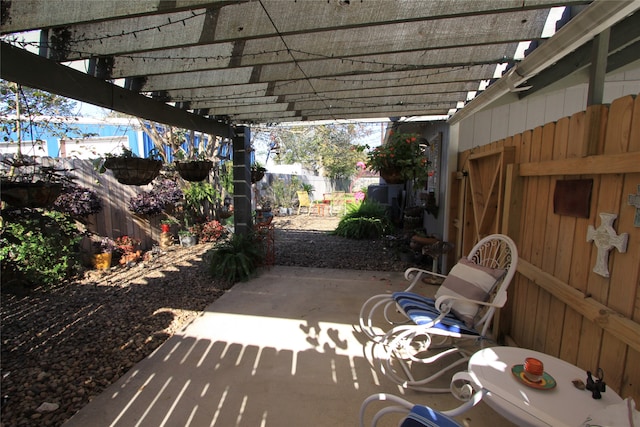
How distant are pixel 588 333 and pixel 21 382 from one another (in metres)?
3.34

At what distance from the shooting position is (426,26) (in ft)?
6.56

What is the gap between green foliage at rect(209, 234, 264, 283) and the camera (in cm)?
394

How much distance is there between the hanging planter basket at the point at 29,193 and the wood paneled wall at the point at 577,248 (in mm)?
3226

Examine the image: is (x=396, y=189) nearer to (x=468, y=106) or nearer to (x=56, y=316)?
(x=468, y=106)

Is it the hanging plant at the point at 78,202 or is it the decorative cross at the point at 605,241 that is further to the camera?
the hanging plant at the point at 78,202

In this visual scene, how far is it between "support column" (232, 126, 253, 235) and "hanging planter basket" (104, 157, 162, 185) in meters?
1.71

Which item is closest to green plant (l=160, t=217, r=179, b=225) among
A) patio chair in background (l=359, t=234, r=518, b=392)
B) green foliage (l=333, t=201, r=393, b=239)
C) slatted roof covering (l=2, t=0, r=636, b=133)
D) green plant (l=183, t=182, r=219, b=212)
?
green plant (l=183, t=182, r=219, b=212)

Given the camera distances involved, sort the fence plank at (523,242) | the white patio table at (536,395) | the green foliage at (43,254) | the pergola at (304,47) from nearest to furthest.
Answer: the white patio table at (536,395) < the pergola at (304,47) < the fence plank at (523,242) < the green foliage at (43,254)

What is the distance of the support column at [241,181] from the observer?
465cm

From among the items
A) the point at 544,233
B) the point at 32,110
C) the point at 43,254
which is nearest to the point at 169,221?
the point at 43,254

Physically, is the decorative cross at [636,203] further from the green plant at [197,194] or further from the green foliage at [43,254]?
the green plant at [197,194]

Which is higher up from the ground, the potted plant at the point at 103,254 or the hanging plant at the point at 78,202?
the hanging plant at the point at 78,202

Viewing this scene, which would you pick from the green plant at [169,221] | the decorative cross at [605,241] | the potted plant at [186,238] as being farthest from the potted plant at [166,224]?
the decorative cross at [605,241]

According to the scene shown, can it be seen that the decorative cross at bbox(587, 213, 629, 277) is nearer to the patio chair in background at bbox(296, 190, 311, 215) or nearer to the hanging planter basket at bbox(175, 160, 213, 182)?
the hanging planter basket at bbox(175, 160, 213, 182)
